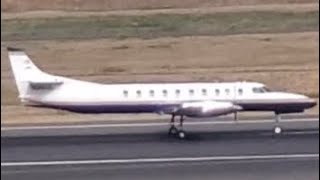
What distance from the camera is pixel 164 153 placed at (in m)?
8.69

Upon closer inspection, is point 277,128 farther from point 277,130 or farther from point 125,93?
point 125,93

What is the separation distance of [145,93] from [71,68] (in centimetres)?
175

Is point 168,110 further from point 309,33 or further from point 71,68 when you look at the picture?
point 309,33

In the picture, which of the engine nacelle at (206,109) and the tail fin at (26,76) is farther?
the engine nacelle at (206,109)

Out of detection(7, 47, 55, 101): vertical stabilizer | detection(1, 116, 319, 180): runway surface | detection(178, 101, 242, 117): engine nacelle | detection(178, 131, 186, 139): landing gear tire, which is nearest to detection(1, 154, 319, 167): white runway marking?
detection(1, 116, 319, 180): runway surface

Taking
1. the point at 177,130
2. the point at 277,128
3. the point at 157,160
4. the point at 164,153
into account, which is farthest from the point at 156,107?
the point at 157,160

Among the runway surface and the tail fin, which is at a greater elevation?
the tail fin

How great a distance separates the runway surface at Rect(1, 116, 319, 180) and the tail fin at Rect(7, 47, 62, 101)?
404 mm

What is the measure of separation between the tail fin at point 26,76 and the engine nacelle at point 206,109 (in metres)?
1.18

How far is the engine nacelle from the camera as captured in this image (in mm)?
10352

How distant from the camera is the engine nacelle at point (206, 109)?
1035 cm

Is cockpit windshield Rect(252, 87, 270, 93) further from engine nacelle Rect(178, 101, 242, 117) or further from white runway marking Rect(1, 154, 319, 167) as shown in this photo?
white runway marking Rect(1, 154, 319, 167)

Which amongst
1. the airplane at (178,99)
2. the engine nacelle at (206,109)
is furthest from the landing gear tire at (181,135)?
the engine nacelle at (206,109)

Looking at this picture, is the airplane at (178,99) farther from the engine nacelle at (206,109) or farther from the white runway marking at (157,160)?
the white runway marking at (157,160)
